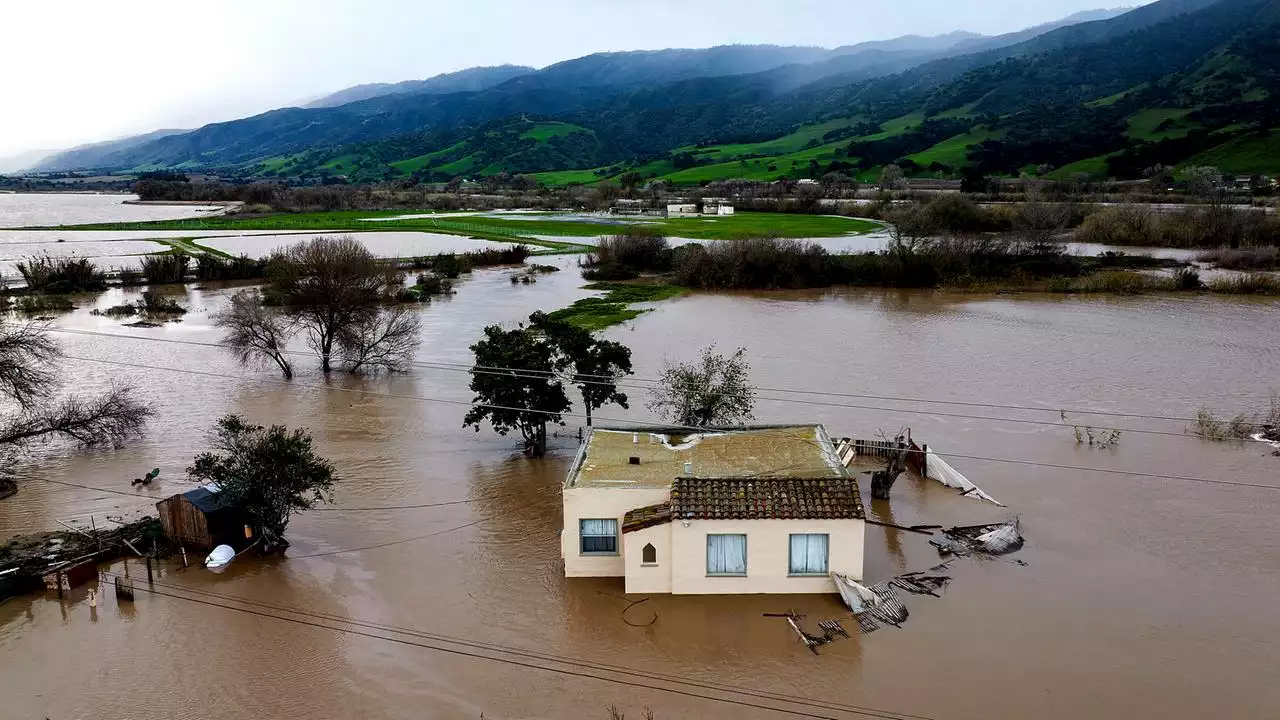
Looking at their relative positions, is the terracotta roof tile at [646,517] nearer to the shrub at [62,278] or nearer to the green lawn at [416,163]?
the shrub at [62,278]

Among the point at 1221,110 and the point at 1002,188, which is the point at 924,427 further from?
the point at 1221,110

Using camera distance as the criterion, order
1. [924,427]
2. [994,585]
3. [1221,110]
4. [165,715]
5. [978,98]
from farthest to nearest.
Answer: [978,98] < [1221,110] < [924,427] < [994,585] < [165,715]

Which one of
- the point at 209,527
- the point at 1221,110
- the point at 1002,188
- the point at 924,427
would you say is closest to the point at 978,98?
the point at 1221,110

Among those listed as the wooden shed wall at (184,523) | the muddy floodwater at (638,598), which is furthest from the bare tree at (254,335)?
the wooden shed wall at (184,523)

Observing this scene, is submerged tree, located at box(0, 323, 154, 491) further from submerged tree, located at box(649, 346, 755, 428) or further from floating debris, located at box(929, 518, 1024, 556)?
floating debris, located at box(929, 518, 1024, 556)

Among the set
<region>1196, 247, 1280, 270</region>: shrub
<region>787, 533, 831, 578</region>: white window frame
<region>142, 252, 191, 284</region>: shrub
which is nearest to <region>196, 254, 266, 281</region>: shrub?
<region>142, 252, 191, 284</region>: shrub

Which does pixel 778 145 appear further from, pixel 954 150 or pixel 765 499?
pixel 765 499
